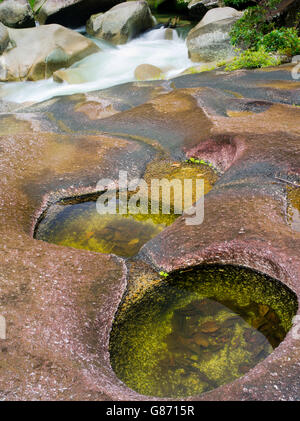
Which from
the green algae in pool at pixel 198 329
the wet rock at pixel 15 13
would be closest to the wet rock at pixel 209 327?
the green algae in pool at pixel 198 329

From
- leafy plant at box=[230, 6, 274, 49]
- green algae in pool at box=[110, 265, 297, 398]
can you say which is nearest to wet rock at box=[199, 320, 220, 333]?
green algae in pool at box=[110, 265, 297, 398]

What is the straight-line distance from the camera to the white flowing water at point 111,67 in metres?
12.9

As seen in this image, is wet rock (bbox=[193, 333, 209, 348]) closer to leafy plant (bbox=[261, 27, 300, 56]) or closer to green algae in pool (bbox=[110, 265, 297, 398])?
A: green algae in pool (bbox=[110, 265, 297, 398])

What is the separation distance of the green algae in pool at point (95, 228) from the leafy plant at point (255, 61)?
8.17 metres

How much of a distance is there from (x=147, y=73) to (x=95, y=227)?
9.68m

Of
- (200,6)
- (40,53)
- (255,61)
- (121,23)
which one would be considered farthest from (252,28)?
(200,6)

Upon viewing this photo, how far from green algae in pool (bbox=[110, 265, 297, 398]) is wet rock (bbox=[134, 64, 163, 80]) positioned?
35.2 ft

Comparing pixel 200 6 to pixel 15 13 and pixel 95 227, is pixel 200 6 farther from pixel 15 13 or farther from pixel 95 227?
pixel 95 227

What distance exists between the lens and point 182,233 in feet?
13.0

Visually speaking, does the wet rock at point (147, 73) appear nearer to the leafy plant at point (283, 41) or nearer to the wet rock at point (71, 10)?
the leafy plant at point (283, 41)
